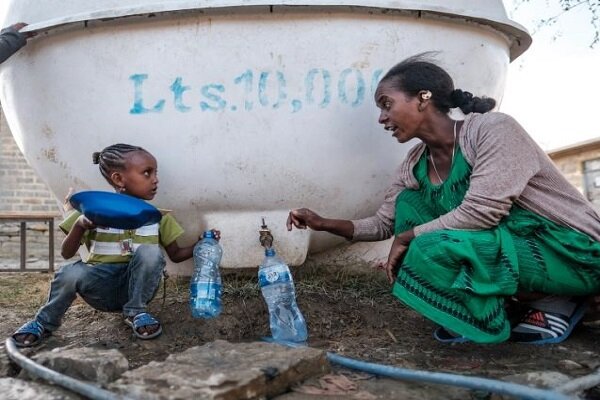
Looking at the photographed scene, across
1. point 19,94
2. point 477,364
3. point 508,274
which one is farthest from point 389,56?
point 19,94

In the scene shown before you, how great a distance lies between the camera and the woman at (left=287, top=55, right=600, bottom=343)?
1614 mm

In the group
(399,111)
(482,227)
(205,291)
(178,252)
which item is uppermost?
(399,111)

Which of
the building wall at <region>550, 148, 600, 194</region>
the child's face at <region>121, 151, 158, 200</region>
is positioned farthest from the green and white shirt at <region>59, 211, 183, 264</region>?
the building wall at <region>550, 148, 600, 194</region>

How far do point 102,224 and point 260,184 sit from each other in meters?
0.50

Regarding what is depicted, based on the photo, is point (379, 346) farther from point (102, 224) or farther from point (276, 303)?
point (102, 224)

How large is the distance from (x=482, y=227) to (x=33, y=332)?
1332 mm

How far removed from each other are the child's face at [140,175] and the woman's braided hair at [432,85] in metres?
0.76

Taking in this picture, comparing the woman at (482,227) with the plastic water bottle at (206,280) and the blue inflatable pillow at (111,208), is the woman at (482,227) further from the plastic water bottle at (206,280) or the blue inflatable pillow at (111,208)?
the blue inflatable pillow at (111,208)

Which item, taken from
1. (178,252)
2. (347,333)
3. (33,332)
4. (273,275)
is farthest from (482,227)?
(33,332)

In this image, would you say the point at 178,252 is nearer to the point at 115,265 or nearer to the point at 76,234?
the point at 115,265

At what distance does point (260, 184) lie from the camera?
1984 millimetres

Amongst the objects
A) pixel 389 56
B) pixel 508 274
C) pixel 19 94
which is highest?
pixel 389 56

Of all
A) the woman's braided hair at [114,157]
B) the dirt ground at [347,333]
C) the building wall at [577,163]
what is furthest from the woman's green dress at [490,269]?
the building wall at [577,163]

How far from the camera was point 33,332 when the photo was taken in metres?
1.83
